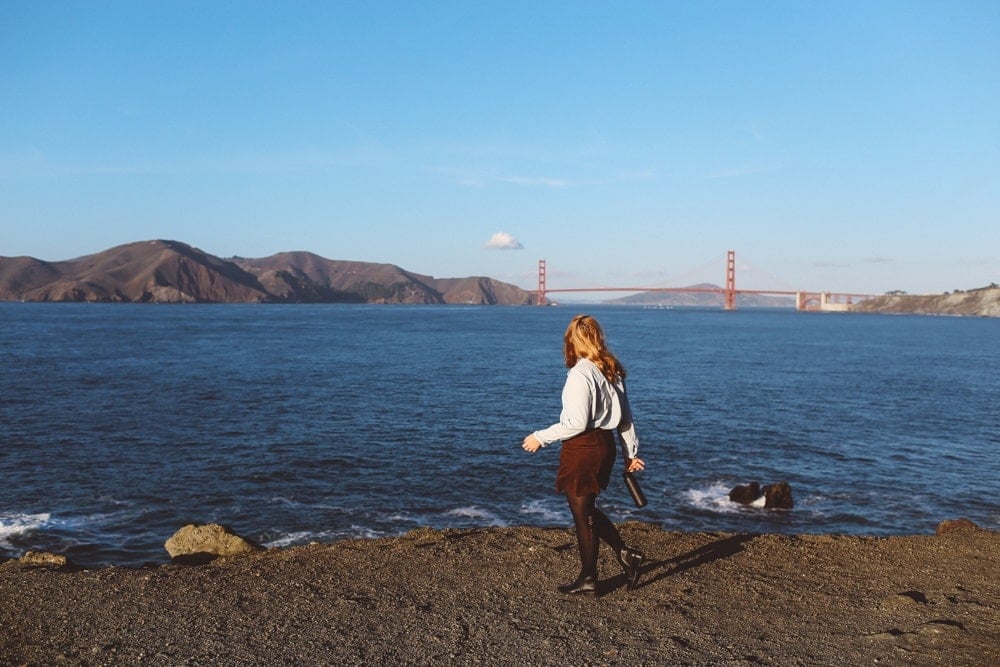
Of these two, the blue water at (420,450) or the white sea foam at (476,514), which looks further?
the blue water at (420,450)

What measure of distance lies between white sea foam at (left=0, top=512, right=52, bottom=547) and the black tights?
1050cm

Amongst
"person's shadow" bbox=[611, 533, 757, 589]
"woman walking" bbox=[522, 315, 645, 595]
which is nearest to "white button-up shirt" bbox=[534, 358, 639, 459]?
"woman walking" bbox=[522, 315, 645, 595]

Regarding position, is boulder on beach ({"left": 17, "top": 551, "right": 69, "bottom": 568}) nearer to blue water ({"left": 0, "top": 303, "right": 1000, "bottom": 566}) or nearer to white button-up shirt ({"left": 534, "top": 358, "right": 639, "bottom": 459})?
blue water ({"left": 0, "top": 303, "right": 1000, "bottom": 566})

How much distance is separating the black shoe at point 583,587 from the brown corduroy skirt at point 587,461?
3.06 feet

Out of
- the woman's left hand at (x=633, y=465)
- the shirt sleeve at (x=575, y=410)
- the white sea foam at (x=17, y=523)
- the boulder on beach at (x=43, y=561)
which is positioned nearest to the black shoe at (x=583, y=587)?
the woman's left hand at (x=633, y=465)

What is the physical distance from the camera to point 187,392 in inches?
1218

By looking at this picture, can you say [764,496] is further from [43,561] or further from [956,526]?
[43,561]

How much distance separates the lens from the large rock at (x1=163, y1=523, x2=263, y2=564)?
8914 millimetres

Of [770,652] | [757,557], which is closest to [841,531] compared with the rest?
[757,557]

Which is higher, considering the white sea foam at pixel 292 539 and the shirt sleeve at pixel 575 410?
the shirt sleeve at pixel 575 410

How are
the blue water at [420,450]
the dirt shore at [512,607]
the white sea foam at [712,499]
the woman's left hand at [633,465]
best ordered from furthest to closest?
the white sea foam at [712,499] → the blue water at [420,450] → the woman's left hand at [633,465] → the dirt shore at [512,607]

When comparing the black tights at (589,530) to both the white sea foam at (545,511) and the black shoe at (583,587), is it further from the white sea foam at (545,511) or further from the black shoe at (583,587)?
the white sea foam at (545,511)

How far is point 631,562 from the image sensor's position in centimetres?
633

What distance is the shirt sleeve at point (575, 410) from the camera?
18.2 ft
